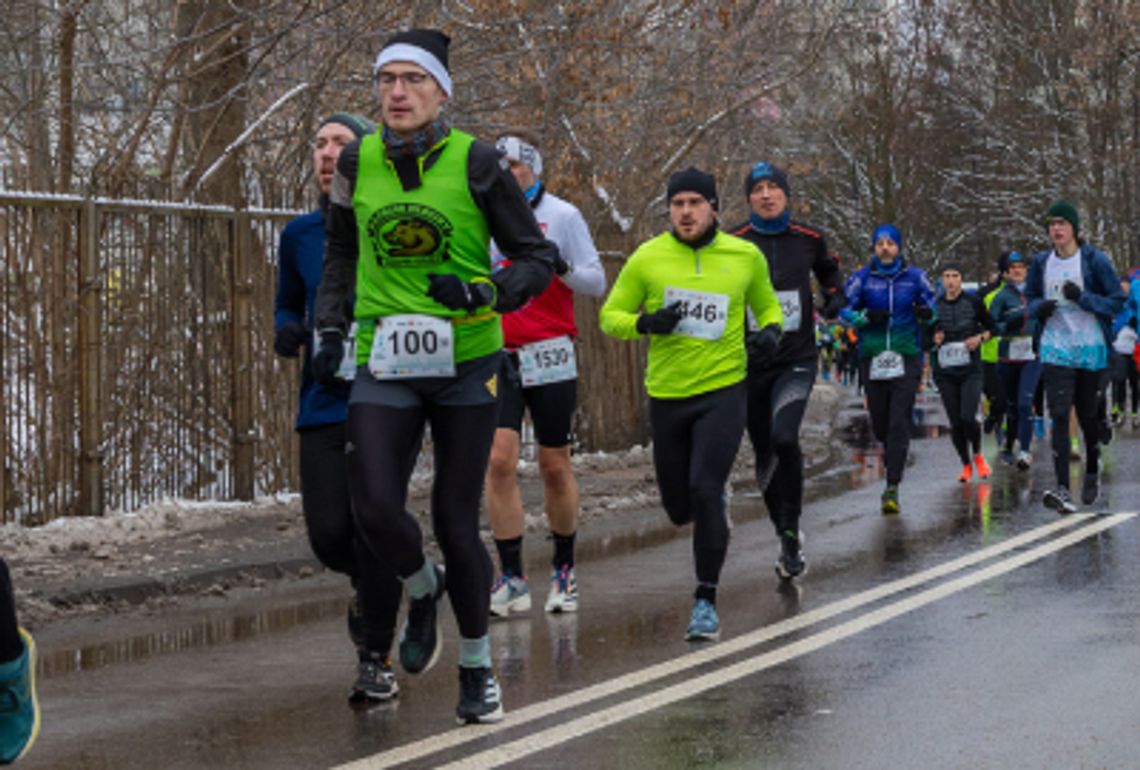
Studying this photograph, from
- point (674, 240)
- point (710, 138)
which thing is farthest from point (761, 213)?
point (710, 138)

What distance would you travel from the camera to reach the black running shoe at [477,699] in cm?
678

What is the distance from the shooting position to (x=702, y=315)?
9250 millimetres

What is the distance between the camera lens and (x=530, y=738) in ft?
21.5

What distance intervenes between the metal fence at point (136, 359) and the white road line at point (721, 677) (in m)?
5.22

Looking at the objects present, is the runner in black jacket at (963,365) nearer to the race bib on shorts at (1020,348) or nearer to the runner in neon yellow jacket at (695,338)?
the race bib on shorts at (1020,348)

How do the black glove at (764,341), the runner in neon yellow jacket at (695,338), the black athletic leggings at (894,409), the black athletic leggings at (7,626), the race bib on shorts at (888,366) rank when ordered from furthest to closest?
the race bib on shorts at (888,366) → the black athletic leggings at (894,409) → the black glove at (764,341) → the runner in neon yellow jacket at (695,338) → the black athletic leggings at (7,626)

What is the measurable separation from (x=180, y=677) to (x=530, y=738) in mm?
2096

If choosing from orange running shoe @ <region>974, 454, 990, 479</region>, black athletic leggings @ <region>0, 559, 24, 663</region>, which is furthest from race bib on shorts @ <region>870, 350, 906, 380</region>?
black athletic leggings @ <region>0, 559, 24, 663</region>

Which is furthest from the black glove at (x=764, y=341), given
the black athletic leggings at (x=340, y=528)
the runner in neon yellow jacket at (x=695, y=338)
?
the black athletic leggings at (x=340, y=528)

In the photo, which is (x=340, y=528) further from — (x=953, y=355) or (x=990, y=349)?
(x=990, y=349)

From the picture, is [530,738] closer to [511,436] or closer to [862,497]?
[511,436]

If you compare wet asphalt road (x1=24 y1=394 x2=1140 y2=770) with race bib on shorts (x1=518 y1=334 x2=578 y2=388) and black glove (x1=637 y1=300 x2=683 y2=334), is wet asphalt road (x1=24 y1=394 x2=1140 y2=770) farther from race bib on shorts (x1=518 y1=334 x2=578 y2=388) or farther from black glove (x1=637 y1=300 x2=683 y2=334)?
black glove (x1=637 y1=300 x2=683 y2=334)

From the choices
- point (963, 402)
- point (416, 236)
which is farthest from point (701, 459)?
point (963, 402)

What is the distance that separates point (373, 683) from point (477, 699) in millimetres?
617
